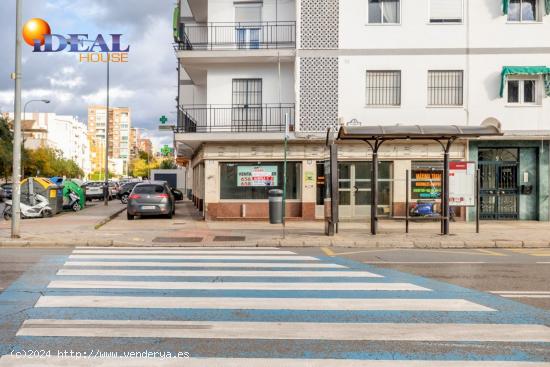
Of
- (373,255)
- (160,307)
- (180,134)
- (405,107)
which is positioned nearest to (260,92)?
(180,134)

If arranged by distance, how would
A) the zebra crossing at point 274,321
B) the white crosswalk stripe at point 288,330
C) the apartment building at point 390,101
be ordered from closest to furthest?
the zebra crossing at point 274,321
the white crosswalk stripe at point 288,330
the apartment building at point 390,101

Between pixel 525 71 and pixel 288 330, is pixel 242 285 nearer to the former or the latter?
pixel 288 330

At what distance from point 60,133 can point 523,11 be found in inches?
5894

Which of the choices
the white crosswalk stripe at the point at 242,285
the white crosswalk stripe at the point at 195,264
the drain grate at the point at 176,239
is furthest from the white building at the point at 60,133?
the white crosswalk stripe at the point at 242,285

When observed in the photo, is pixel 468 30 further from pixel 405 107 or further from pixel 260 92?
pixel 260 92

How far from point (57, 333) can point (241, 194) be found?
53.5ft

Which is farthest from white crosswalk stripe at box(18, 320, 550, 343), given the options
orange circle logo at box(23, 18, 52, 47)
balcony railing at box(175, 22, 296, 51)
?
orange circle logo at box(23, 18, 52, 47)

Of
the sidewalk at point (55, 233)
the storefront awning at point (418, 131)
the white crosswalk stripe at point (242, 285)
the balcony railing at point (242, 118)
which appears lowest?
the white crosswalk stripe at point (242, 285)

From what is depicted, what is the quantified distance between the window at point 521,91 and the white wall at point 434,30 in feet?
4.63

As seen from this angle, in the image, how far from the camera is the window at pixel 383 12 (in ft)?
70.1

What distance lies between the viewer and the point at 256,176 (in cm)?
2167

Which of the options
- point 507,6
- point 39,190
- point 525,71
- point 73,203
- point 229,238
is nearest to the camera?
point 229,238

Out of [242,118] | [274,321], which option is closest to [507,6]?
[242,118]

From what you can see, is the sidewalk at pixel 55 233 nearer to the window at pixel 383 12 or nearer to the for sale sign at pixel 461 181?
the for sale sign at pixel 461 181
